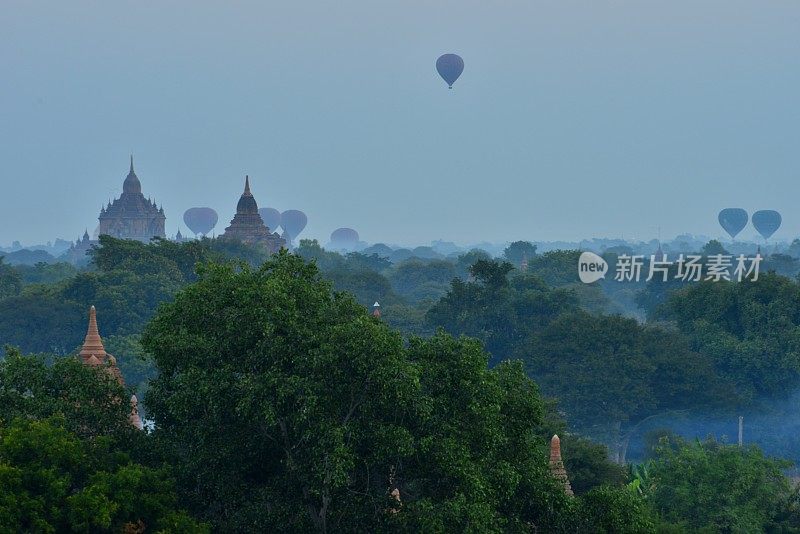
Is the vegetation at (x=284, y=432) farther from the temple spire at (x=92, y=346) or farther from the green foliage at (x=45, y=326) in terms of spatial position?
the green foliage at (x=45, y=326)

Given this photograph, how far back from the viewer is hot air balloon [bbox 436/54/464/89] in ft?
542

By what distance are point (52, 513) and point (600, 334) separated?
1998 inches

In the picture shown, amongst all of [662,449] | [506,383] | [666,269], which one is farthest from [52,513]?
[666,269]

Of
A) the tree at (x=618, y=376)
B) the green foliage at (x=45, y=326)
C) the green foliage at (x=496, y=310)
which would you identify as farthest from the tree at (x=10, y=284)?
the tree at (x=618, y=376)

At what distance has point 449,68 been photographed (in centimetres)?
16538

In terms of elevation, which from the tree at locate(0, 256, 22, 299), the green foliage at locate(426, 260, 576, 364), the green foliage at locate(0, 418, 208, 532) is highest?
the tree at locate(0, 256, 22, 299)

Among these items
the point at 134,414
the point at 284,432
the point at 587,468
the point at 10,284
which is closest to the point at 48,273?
the point at 10,284

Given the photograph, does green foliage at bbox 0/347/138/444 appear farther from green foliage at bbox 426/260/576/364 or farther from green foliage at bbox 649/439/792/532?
green foliage at bbox 426/260/576/364

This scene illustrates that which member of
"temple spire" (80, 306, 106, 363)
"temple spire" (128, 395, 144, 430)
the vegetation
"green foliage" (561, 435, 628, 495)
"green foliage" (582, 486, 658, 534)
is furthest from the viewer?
"green foliage" (561, 435, 628, 495)

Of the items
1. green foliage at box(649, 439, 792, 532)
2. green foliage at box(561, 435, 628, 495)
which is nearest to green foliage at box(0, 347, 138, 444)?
green foliage at box(649, 439, 792, 532)

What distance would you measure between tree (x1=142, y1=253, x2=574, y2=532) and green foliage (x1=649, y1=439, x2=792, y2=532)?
14.1m

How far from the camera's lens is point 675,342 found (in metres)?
71.1

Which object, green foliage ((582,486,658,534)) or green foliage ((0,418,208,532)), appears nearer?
green foliage ((0,418,208,532))

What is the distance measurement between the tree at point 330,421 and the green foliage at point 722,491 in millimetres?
14099
